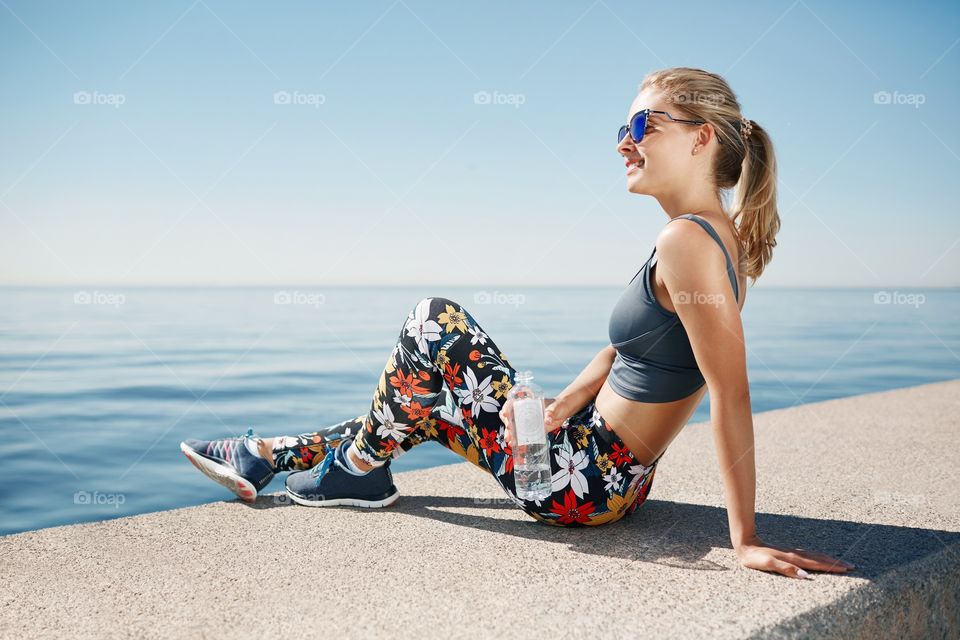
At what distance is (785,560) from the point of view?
6.94 feet

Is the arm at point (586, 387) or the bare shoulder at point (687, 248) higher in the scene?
the bare shoulder at point (687, 248)

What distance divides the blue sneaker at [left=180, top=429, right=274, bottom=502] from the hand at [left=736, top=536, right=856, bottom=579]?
1.83 m

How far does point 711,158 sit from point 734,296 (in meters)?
0.53

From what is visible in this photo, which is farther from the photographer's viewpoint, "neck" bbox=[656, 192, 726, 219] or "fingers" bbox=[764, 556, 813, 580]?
"neck" bbox=[656, 192, 726, 219]

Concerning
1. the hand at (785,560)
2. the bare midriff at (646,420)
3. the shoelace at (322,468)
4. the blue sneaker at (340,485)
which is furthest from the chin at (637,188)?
the shoelace at (322,468)

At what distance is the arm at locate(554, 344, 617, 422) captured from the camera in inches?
99.8

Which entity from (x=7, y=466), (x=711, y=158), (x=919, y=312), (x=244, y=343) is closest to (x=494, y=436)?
(x=711, y=158)

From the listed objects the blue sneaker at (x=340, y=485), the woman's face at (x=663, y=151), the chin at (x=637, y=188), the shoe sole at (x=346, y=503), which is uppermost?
the woman's face at (x=663, y=151)

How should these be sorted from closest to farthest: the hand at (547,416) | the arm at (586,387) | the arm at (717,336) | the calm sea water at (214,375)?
1. the arm at (717,336)
2. the hand at (547,416)
3. the arm at (586,387)
4. the calm sea water at (214,375)

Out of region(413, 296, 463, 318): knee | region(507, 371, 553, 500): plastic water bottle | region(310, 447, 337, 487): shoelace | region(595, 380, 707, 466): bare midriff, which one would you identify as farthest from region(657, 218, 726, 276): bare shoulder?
region(310, 447, 337, 487): shoelace

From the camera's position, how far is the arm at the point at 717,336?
201 centimetres

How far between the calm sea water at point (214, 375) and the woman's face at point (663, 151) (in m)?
2.45

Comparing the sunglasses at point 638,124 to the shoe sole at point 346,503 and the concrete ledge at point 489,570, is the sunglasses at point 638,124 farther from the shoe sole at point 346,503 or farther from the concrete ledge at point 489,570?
the shoe sole at point 346,503

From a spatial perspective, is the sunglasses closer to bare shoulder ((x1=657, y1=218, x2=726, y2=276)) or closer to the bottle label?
bare shoulder ((x1=657, y1=218, x2=726, y2=276))
